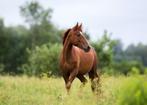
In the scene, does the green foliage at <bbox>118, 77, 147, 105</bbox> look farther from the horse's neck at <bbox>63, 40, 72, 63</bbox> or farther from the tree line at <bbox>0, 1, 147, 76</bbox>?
the tree line at <bbox>0, 1, 147, 76</bbox>

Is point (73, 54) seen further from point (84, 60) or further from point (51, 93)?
point (51, 93)

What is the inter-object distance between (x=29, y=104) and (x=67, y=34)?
3.80 m

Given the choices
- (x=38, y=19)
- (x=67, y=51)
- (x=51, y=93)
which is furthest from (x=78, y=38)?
(x=38, y=19)

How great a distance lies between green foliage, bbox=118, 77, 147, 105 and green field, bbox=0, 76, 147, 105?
9.05ft

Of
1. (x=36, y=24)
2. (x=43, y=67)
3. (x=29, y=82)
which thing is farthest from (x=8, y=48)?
(x=29, y=82)

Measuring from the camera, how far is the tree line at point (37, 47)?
178 feet

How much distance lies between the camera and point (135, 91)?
29.2 ft

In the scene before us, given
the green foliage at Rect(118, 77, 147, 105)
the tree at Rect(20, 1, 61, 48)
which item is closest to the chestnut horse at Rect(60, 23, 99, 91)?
the green foliage at Rect(118, 77, 147, 105)

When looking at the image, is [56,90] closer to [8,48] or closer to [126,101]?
[126,101]

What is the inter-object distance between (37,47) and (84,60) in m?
43.2

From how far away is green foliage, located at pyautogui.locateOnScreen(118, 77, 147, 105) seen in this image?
29.2 ft

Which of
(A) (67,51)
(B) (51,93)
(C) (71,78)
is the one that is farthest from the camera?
(A) (67,51)

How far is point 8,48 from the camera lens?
284 feet

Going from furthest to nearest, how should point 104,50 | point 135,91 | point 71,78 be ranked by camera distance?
1. point 104,50
2. point 71,78
3. point 135,91
